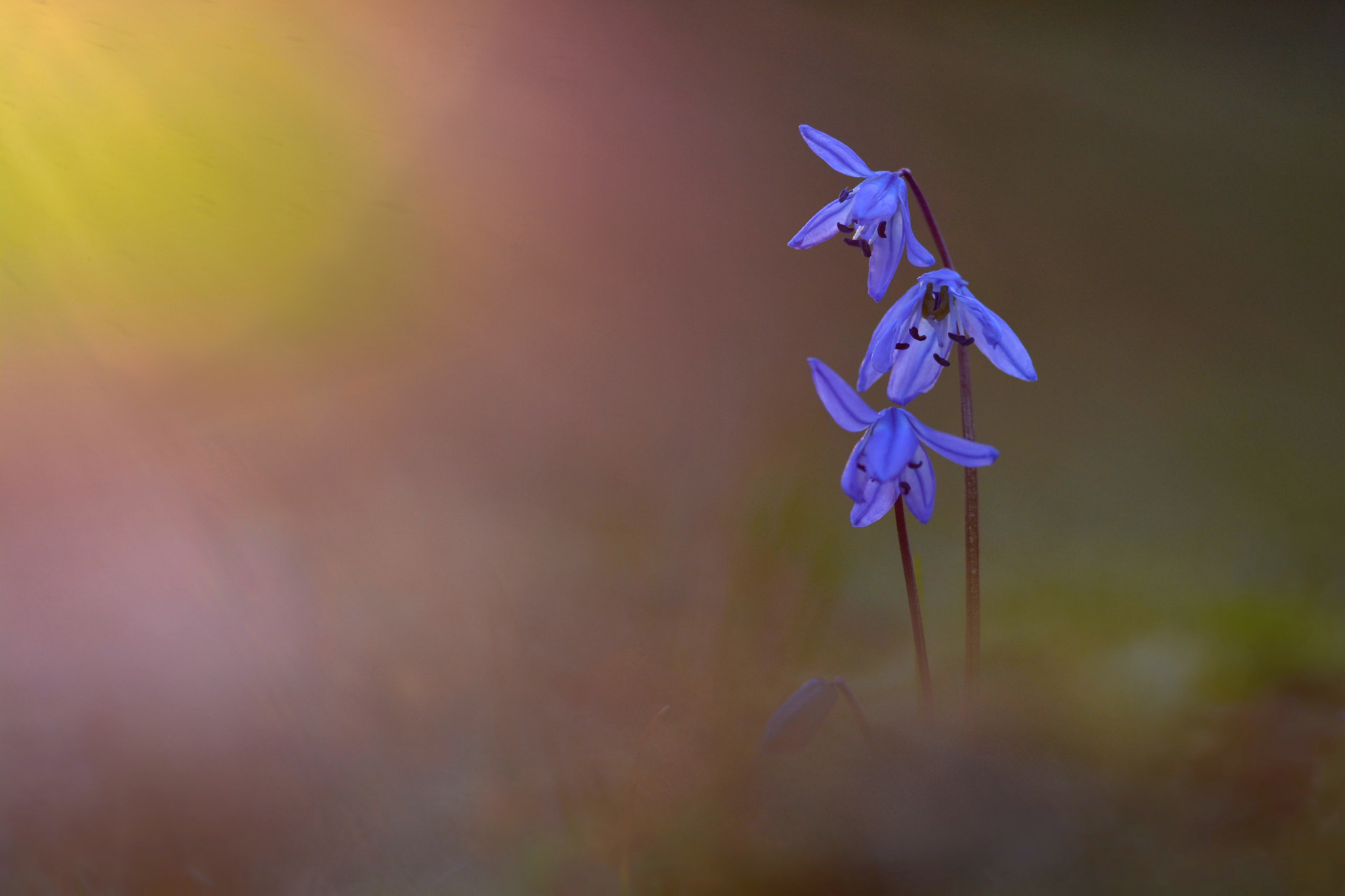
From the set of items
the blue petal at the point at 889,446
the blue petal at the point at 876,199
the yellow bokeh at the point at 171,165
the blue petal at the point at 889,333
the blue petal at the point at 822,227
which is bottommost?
the yellow bokeh at the point at 171,165

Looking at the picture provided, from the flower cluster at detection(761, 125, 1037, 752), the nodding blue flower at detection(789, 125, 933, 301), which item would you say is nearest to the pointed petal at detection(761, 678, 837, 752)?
the flower cluster at detection(761, 125, 1037, 752)

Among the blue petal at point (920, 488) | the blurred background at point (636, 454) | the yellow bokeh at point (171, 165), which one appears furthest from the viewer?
the yellow bokeh at point (171, 165)

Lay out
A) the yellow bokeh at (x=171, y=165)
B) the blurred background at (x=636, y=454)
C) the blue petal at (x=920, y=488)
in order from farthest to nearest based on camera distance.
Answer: the yellow bokeh at (x=171, y=165) < the blue petal at (x=920, y=488) < the blurred background at (x=636, y=454)

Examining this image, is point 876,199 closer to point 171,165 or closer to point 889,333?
point 889,333

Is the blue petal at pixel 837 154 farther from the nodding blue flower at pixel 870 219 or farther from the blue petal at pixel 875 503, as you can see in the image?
the blue petal at pixel 875 503

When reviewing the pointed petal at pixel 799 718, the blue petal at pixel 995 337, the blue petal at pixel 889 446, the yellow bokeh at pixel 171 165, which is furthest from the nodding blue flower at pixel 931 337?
the yellow bokeh at pixel 171 165

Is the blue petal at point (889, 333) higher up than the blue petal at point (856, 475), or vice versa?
the blue petal at point (889, 333)

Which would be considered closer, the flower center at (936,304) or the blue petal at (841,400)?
the blue petal at (841,400)

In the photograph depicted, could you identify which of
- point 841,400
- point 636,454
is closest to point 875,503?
point 841,400
